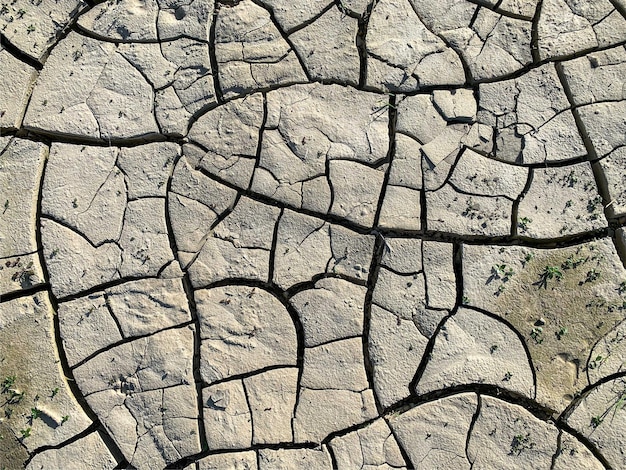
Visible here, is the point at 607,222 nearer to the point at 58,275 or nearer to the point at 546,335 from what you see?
the point at 546,335

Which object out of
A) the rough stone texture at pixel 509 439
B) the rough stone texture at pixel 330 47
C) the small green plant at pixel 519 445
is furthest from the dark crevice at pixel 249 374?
the rough stone texture at pixel 330 47

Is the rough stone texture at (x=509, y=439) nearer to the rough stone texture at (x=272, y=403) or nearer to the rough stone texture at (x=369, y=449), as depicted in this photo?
the rough stone texture at (x=369, y=449)

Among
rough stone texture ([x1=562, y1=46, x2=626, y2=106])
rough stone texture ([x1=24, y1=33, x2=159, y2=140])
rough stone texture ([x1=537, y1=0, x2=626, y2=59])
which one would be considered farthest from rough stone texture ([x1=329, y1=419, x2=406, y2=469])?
rough stone texture ([x1=537, y1=0, x2=626, y2=59])

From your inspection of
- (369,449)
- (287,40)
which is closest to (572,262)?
(369,449)

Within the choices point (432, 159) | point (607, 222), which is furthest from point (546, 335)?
point (432, 159)

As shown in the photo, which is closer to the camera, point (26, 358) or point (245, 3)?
point (26, 358)
